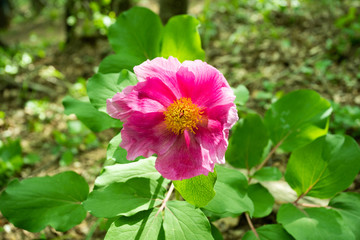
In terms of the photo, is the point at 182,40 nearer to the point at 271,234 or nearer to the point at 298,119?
the point at 298,119

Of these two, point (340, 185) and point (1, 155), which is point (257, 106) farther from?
point (1, 155)

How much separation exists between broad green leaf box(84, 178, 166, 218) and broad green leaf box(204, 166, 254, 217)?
0.25 m

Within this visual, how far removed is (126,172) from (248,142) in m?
0.74

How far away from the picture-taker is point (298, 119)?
1.68 meters

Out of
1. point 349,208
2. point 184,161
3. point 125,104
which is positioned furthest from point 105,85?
point 349,208

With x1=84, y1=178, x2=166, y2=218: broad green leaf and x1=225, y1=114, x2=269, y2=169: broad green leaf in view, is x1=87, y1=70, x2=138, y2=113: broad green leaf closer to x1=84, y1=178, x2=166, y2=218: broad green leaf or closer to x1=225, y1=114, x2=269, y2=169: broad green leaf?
x1=84, y1=178, x2=166, y2=218: broad green leaf

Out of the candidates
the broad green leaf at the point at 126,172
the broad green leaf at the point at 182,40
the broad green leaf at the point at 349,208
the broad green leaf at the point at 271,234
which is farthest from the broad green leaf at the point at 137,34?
the broad green leaf at the point at 349,208

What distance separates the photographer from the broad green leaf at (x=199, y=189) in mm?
1034

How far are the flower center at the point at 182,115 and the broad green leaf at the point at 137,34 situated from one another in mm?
562

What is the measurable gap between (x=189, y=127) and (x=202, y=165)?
6.2 inches

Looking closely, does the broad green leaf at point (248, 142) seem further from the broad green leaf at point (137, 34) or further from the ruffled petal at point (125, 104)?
the ruffled petal at point (125, 104)

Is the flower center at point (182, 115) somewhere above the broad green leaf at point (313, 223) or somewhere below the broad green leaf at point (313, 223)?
above

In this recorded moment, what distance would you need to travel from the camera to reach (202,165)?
0.98 metres

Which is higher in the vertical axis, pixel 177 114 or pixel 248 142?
pixel 177 114
